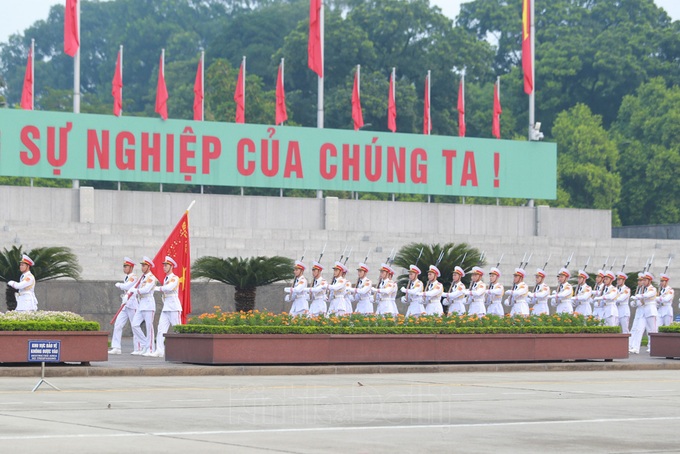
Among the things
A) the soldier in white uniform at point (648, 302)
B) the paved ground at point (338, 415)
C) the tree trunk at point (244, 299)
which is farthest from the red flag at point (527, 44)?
the paved ground at point (338, 415)

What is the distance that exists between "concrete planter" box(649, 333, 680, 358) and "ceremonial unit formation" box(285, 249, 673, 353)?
6.41 feet

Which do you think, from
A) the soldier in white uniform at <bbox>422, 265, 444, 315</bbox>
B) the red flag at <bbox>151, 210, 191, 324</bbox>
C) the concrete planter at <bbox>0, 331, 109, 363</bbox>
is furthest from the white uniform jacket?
the soldier in white uniform at <bbox>422, 265, 444, 315</bbox>

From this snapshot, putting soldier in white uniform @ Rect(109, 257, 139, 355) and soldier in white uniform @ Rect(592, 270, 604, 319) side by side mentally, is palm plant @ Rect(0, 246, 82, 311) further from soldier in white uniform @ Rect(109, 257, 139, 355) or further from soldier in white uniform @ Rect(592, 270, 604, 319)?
soldier in white uniform @ Rect(592, 270, 604, 319)

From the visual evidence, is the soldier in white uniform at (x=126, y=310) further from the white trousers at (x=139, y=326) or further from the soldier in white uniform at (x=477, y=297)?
the soldier in white uniform at (x=477, y=297)

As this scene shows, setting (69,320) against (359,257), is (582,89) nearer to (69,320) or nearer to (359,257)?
(359,257)

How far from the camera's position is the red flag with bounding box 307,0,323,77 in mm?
38875

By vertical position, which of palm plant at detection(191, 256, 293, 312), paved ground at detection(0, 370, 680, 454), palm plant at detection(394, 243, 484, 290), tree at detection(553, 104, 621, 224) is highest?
tree at detection(553, 104, 621, 224)

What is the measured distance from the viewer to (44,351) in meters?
18.3

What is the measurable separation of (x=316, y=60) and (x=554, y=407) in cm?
2516

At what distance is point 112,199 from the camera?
36.7 meters

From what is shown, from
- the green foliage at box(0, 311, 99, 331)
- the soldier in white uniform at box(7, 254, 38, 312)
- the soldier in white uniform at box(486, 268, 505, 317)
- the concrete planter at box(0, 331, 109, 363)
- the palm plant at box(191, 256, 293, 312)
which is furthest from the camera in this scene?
the soldier in white uniform at box(486, 268, 505, 317)

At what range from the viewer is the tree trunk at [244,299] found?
2628 cm

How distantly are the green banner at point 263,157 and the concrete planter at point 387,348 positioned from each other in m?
15.9

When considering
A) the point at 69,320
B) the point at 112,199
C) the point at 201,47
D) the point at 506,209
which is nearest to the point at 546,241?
the point at 506,209
